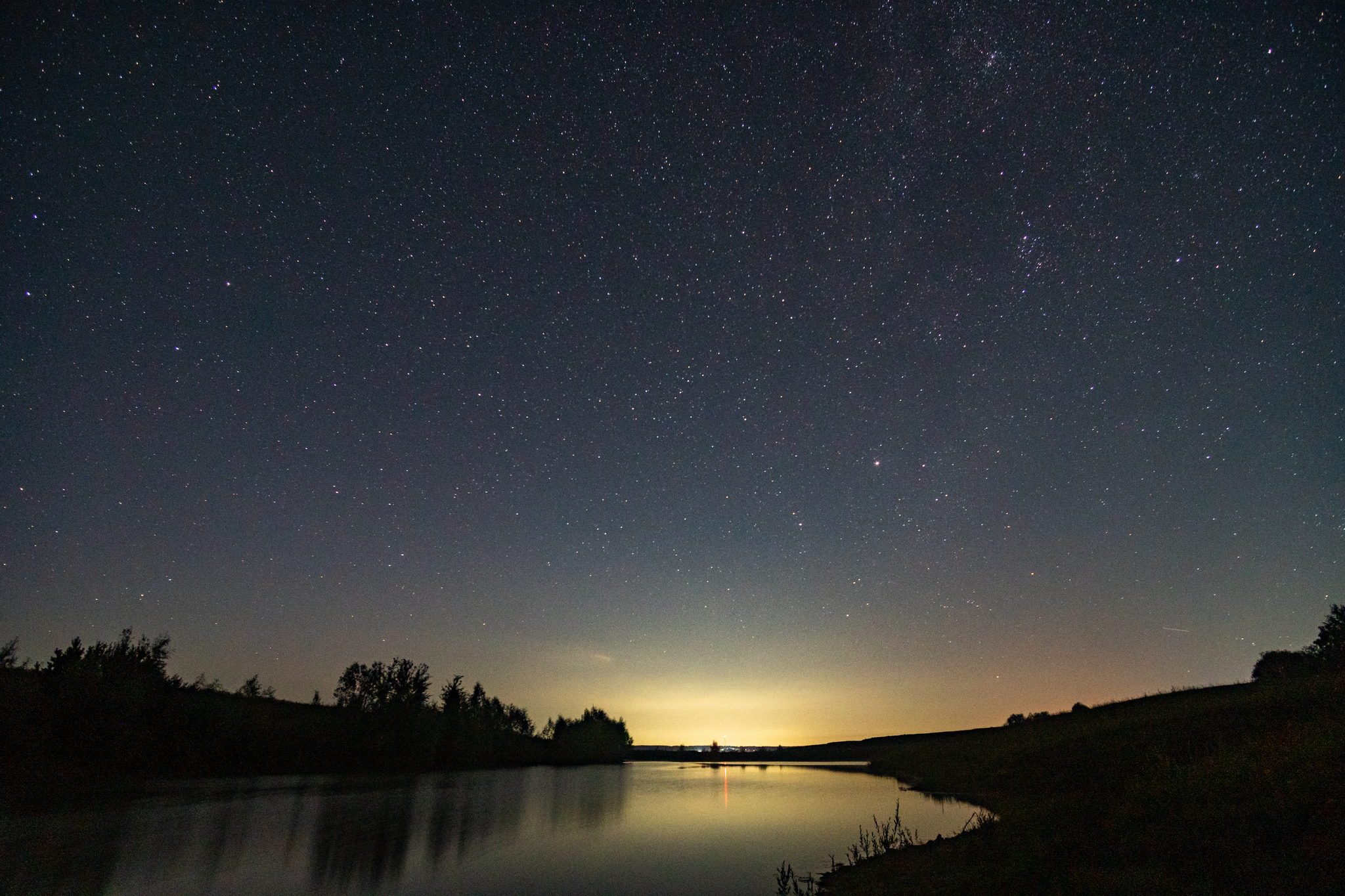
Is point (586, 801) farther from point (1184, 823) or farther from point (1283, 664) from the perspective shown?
point (1283, 664)

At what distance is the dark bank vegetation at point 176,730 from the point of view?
52.2 meters

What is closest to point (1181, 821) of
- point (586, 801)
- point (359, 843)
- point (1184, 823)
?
point (1184, 823)

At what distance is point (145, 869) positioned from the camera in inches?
858

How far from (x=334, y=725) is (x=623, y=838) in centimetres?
8354

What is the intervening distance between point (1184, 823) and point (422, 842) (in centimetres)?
2978

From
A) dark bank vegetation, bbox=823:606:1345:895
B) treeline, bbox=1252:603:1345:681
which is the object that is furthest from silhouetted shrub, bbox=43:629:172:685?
treeline, bbox=1252:603:1345:681

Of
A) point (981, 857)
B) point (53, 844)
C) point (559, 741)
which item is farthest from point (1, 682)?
point (559, 741)

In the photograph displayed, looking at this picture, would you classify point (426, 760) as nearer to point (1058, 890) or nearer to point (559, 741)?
point (559, 741)

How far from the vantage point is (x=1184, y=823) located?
17328 millimetres

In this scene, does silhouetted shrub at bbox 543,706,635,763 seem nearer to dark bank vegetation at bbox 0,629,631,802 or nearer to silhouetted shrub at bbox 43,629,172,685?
dark bank vegetation at bbox 0,629,631,802

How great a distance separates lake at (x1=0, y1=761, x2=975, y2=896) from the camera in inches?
847

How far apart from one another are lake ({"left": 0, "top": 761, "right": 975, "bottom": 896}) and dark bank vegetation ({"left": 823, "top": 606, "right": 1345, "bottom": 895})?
20.1ft

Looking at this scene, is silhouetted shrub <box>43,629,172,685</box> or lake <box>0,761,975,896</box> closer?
lake <box>0,761,975,896</box>

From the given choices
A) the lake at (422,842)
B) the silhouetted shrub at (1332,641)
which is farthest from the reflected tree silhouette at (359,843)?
the silhouetted shrub at (1332,641)
